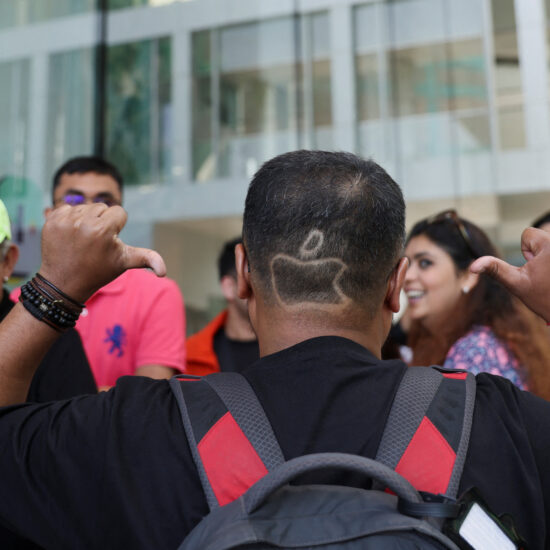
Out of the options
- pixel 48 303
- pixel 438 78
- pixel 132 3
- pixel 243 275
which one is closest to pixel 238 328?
pixel 243 275

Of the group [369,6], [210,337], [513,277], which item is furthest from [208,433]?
[369,6]

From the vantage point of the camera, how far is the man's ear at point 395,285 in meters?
1.34

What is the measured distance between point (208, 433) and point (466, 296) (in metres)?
2.00

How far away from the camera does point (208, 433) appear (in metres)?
1.12

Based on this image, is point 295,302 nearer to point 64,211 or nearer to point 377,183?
point 377,183

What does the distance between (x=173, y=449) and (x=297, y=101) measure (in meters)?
5.24

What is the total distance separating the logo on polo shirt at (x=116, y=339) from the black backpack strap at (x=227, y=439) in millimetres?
1612

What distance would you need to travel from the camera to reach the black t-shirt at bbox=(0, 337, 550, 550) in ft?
3.72

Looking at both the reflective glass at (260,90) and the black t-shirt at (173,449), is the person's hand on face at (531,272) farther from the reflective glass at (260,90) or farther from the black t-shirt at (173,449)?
the reflective glass at (260,90)

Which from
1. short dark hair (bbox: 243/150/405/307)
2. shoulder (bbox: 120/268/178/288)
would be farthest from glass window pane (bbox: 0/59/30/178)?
short dark hair (bbox: 243/150/405/307)

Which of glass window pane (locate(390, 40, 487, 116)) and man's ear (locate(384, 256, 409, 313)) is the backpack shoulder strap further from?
glass window pane (locate(390, 40, 487, 116))

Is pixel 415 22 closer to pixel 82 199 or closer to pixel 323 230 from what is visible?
pixel 82 199

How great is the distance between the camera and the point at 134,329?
279cm

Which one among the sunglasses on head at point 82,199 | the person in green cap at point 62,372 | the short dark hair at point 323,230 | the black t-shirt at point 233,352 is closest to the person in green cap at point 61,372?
the person in green cap at point 62,372
